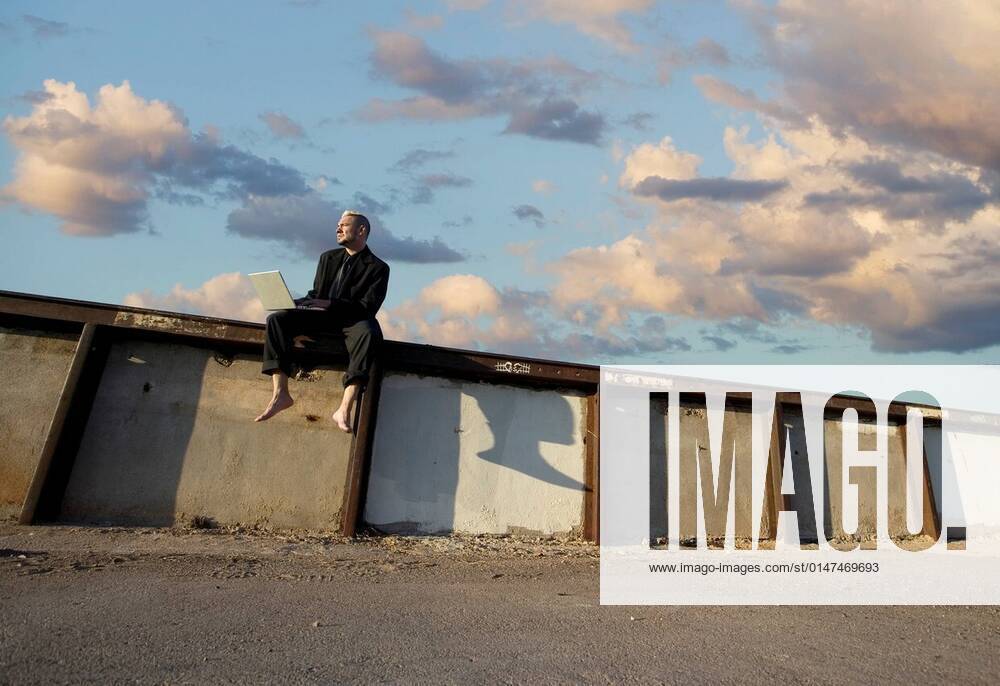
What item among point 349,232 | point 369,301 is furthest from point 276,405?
point 349,232

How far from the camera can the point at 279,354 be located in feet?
22.0

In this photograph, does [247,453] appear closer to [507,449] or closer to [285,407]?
[285,407]

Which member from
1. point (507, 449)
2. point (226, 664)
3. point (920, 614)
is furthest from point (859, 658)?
point (507, 449)

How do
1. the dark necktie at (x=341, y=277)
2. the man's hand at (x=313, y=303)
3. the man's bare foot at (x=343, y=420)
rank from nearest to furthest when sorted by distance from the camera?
1. the man's bare foot at (x=343, y=420)
2. the man's hand at (x=313, y=303)
3. the dark necktie at (x=341, y=277)

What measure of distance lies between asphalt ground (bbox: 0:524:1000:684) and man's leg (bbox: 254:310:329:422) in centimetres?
110

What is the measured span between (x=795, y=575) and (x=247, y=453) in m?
4.76

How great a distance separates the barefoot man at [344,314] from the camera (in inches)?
263

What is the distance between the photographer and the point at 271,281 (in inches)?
269

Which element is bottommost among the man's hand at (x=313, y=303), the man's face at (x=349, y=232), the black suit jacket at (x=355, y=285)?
the man's hand at (x=313, y=303)

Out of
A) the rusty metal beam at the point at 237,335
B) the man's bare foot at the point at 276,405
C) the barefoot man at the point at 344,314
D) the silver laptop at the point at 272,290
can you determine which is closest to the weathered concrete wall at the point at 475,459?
the rusty metal beam at the point at 237,335

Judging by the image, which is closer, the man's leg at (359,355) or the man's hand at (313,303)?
the man's leg at (359,355)

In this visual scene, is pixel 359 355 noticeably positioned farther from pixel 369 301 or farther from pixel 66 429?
pixel 66 429

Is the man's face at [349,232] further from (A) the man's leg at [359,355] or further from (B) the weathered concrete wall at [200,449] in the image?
(B) the weathered concrete wall at [200,449]

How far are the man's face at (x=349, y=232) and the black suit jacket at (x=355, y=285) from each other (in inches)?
4.5
